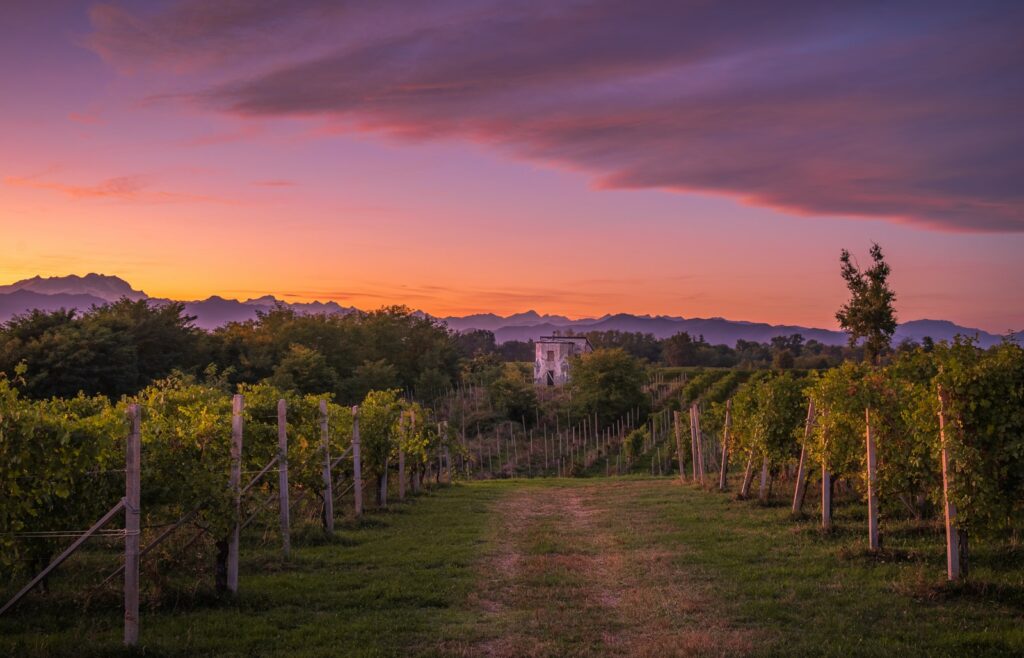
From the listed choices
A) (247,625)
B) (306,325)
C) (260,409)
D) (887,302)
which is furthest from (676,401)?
(247,625)

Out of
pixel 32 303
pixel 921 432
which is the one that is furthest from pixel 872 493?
pixel 32 303

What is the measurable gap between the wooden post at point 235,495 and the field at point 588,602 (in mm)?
297

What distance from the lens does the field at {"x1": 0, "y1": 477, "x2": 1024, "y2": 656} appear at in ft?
23.7

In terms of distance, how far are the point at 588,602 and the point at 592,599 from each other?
0.53 ft

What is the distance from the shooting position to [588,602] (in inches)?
351

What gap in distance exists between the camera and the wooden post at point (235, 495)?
29.8 ft

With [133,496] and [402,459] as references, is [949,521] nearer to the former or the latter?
[133,496]

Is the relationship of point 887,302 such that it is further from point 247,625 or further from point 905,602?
point 247,625

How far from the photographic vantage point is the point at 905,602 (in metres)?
8.44

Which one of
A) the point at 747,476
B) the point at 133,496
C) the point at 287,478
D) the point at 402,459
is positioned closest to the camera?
the point at 133,496

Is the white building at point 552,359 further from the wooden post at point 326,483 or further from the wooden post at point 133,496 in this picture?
the wooden post at point 133,496

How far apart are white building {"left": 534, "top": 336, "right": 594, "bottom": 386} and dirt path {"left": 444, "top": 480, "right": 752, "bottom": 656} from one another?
67.5m

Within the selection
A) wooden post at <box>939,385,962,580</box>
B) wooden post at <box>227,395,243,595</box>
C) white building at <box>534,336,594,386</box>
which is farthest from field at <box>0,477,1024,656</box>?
white building at <box>534,336,594,386</box>

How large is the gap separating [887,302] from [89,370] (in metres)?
41.0
